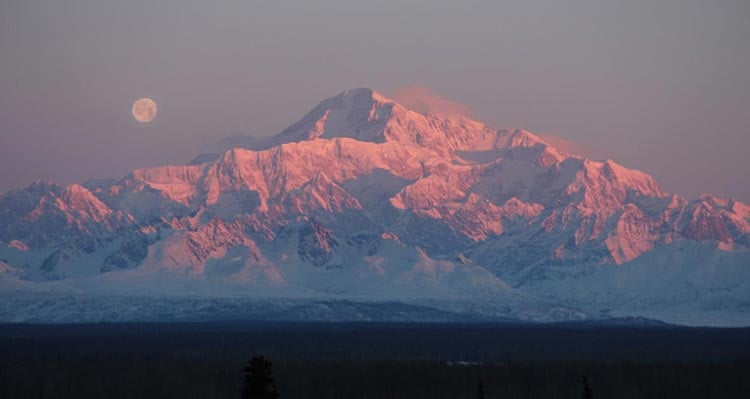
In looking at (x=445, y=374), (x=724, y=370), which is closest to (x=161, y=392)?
(x=445, y=374)

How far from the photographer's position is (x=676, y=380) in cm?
18325

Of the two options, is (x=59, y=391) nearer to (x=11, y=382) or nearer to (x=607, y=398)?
(x=11, y=382)

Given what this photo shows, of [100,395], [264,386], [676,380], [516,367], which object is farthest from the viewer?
[516,367]

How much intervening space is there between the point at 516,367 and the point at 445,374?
953 centimetres

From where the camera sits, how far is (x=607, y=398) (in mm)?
177375

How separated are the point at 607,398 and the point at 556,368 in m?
20.1

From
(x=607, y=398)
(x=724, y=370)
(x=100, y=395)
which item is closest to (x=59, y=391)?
(x=100, y=395)

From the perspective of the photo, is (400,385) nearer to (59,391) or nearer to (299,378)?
(299,378)

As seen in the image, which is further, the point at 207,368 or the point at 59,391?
the point at 207,368

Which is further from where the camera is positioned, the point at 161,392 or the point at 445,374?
the point at 445,374

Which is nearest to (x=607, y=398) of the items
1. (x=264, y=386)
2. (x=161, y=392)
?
(x=161, y=392)

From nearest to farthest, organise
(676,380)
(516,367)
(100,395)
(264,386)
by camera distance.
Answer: (264,386)
(100,395)
(676,380)
(516,367)

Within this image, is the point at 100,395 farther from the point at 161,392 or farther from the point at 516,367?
the point at 516,367

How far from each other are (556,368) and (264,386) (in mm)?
115608
